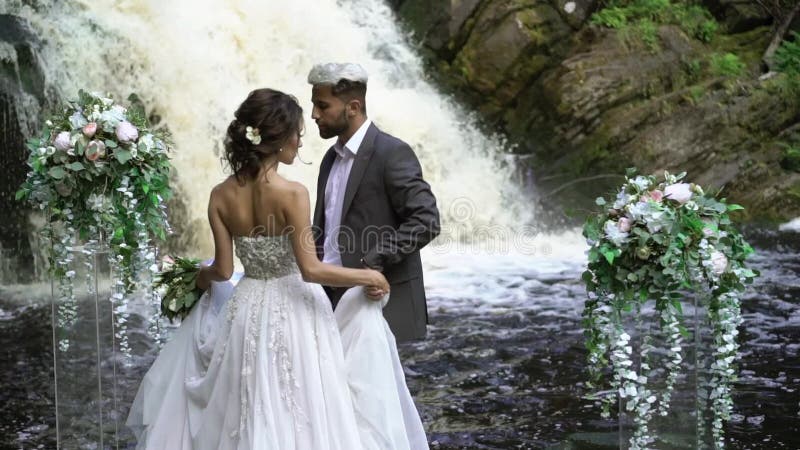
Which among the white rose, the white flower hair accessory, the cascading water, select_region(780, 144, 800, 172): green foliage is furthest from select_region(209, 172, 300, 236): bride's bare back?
select_region(780, 144, 800, 172): green foliage

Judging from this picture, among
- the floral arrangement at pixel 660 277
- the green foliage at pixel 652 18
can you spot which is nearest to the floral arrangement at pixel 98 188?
the floral arrangement at pixel 660 277

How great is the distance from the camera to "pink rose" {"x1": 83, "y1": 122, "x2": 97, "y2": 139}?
4215 millimetres

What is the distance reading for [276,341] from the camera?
3666mm

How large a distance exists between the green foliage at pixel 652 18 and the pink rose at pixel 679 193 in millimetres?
9127

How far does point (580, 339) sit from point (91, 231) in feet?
13.9

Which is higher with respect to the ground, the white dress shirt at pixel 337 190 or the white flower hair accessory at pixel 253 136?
the white flower hair accessory at pixel 253 136

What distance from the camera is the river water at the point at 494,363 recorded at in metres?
4.50

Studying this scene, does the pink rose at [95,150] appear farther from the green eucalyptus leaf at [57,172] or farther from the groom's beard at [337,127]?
the groom's beard at [337,127]

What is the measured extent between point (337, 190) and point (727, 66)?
934cm

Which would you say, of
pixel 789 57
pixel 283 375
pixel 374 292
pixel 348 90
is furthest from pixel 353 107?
pixel 789 57

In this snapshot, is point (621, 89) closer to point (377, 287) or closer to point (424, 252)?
point (424, 252)

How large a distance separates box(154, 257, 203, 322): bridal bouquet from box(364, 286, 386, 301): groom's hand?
2.28 ft

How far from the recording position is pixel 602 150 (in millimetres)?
11984

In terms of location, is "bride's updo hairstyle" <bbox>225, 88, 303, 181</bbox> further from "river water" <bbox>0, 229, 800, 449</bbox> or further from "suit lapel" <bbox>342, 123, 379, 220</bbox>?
"river water" <bbox>0, 229, 800, 449</bbox>
